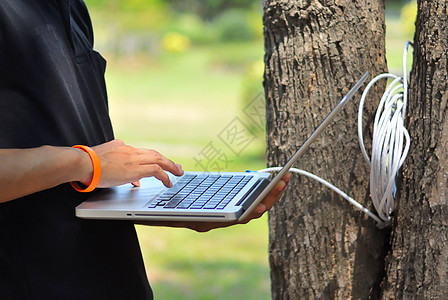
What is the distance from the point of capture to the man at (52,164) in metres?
1.07

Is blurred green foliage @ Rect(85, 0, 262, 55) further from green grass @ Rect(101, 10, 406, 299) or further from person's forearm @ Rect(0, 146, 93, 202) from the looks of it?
person's forearm @ Rect(0, 146, 93, 202)

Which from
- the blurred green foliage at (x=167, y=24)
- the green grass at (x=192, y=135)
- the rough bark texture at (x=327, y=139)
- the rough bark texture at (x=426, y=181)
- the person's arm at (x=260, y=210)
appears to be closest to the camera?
the person's arm at (x=260, y=210)

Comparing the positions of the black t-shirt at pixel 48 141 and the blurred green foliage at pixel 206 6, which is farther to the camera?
the blurred green foliage at pixel 206 6

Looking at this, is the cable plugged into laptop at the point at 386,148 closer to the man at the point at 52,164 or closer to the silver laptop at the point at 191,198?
the silver laptop at the point at 191,198

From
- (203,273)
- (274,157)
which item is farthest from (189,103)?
(274,157)

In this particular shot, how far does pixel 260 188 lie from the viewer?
1.35 metres

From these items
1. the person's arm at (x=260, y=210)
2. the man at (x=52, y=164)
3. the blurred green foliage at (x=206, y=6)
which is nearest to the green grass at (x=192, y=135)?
the person's arm at (x=260, y=210)

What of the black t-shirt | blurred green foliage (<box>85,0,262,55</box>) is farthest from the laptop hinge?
blurred green foliage (<box>85,0,262,55</box>)

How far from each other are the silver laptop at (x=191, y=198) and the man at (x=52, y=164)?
0.05 metres

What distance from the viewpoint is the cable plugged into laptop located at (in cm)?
143

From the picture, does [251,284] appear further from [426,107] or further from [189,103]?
[189,103]

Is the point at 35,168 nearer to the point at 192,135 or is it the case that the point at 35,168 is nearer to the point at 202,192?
the point at 202,192

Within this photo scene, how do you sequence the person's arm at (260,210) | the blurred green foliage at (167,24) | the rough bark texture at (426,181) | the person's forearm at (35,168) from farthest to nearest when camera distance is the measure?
the blurred green foliage at (167,24) → the rough bark texture at (426,181) → the person's arm at (260,210) → the person's forearm at (35,168)

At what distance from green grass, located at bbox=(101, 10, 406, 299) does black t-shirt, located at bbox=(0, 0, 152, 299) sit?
60.5 inches
